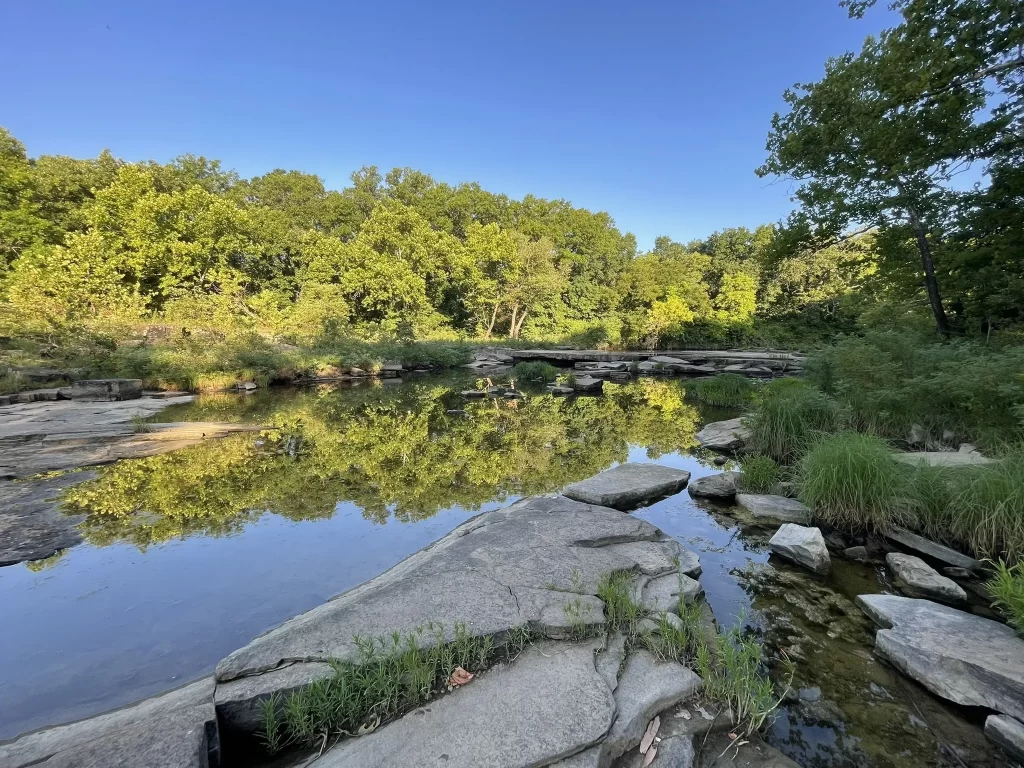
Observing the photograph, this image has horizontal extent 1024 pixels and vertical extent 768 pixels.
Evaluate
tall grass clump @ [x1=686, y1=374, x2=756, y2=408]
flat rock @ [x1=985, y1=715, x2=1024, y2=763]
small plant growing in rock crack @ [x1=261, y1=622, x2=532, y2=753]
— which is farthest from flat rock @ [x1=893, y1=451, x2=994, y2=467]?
tall grass clump @ [x1=686, y1=374, x2=756, y2=408]

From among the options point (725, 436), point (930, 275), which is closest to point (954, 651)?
point (725, 436)

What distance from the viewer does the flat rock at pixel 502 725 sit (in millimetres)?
1749

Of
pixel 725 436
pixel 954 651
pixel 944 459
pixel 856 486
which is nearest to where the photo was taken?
pixel 954 651

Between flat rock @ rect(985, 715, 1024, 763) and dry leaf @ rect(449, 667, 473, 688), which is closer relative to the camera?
flat rock @ rect(985, 715, 1024, 763)

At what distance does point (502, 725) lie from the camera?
6.26ft

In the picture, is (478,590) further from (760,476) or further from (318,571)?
(760,476)

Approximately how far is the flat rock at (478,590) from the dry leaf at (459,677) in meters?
0.19

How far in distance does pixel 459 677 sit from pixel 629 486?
140 inches

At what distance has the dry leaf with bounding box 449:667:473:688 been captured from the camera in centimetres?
219

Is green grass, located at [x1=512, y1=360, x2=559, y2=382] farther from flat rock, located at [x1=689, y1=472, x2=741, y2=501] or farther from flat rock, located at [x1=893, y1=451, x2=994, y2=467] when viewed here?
flat rock, located at [x1=893, y1=451, x2=994, y2=467]

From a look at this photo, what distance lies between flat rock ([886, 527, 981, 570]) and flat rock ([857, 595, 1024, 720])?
0.96 m

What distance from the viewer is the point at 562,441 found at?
28.0 ft

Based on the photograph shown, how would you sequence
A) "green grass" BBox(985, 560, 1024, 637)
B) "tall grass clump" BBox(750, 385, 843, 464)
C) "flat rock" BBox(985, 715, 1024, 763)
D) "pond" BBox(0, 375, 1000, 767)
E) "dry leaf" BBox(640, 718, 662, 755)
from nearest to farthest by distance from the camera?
"dry leaf" BBox(640, 718, 662, 755) < "flat rock" BBox(985, 715, 1024, 763) < "pond" BBox(0, 375, 1000, 767) < "green grass" BBox(985, 560, 1024, 637) < "tall grass clump" BBox(750, 385, 843, 464)

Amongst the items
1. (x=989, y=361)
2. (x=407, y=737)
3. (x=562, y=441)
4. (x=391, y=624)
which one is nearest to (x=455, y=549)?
(x=391, y=624)
